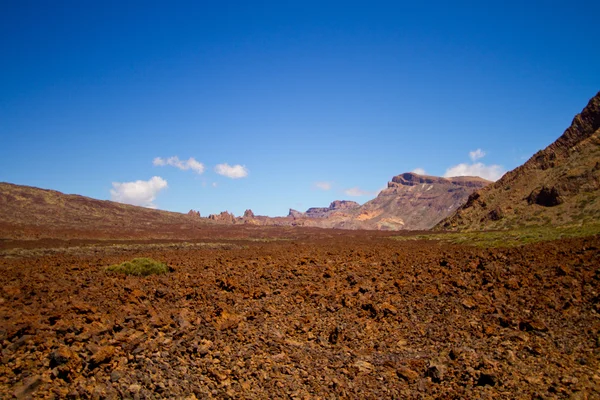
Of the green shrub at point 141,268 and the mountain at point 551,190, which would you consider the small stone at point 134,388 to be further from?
the mountain at point 551,190

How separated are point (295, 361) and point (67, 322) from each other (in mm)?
5015

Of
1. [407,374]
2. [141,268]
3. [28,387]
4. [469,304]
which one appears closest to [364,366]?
[407,374]

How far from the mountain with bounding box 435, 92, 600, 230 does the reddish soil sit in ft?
107

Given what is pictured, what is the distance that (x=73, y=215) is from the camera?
75188 millimetres

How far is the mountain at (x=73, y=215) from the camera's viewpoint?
62.3 meters

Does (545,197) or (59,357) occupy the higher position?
(545,197)

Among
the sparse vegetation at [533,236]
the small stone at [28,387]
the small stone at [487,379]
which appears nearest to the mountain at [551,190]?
the sparse vegetation at [533,236]

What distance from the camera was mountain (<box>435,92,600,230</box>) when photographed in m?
42.6

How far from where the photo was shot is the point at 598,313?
7.98 m

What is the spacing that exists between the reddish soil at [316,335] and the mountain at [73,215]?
171 ft

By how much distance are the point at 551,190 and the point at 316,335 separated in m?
51.9

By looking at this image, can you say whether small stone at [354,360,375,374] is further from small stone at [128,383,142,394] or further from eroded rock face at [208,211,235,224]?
eroded rock face at [208,211,235,224]

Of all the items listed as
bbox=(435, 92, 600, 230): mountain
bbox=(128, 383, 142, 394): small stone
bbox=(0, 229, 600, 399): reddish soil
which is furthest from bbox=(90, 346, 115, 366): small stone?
bbox=(435, 92, 600, 230): mountain

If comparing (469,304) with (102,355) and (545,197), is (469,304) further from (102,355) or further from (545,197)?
(545,197)
